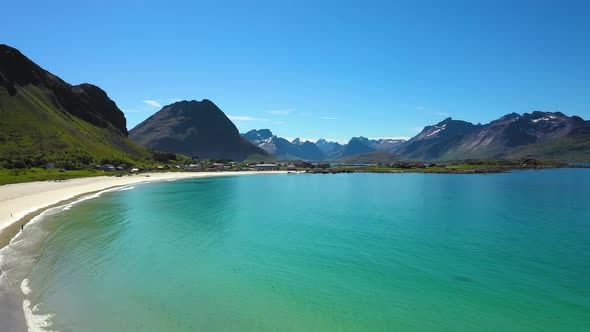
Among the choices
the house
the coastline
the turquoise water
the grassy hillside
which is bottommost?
the turquoise water

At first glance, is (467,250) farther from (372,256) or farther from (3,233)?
(3,233)

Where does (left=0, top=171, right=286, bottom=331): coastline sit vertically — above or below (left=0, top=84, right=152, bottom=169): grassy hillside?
below

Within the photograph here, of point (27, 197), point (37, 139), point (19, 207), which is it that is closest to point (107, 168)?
point (37, 139)

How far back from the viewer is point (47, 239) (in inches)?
1435

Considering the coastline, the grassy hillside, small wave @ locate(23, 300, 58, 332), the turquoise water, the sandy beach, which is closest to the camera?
small wave @ locate(23, 300, 58, 332)

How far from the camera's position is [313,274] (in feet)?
90.6

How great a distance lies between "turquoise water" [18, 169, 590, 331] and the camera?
19.5 m

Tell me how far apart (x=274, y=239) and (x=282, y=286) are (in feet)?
49.7

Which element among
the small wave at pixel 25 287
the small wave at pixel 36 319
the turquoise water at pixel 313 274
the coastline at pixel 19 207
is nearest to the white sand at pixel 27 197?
the coastline at pixel 19 207

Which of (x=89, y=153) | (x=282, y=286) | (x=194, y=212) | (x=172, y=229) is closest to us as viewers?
(x=282, y=286)

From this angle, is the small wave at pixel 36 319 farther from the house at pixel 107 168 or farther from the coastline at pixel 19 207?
the house at pixel 107 168

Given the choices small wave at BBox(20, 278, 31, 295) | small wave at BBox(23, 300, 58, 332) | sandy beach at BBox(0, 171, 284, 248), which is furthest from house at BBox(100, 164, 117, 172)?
small wave at BBox(23, 300, 58, 332)

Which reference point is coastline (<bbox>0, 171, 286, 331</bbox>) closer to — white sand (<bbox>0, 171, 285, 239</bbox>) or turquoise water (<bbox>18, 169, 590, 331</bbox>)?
white sand (<bbox>0, 171, 285, 239</bbox>)

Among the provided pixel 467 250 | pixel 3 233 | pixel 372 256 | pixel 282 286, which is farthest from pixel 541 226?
pixel 3 233
